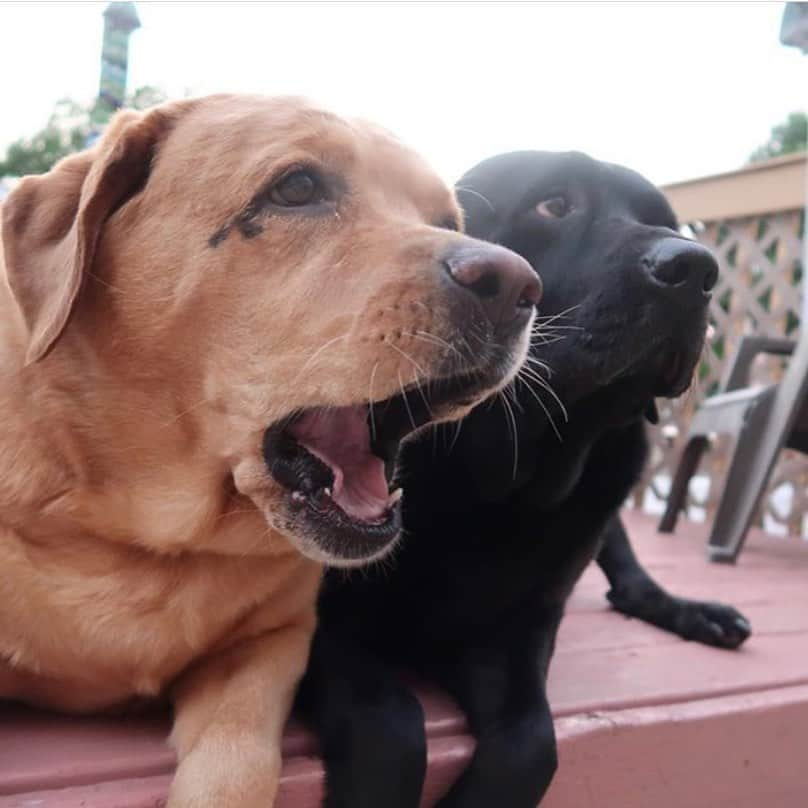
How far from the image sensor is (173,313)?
1.43m

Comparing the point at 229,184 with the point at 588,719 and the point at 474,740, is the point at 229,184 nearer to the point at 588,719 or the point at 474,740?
the point at 474,740

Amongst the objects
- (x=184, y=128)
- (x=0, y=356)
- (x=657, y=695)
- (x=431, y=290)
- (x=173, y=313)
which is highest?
(x=184, y=128)

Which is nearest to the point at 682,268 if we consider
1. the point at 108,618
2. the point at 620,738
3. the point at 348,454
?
the point at 348,454

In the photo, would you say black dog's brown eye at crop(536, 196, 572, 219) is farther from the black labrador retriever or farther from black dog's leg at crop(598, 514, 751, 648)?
black dog's leg at crop(598, 514, 751, 648)

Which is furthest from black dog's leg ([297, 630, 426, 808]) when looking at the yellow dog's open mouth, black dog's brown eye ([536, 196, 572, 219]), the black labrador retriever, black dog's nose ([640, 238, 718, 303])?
black dog's brown eye ([536, 196, 572, 219])

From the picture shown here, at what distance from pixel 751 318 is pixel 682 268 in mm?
3771

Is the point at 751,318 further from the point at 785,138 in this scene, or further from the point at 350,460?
the point at 785,138

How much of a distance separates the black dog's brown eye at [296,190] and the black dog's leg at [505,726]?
94 cm

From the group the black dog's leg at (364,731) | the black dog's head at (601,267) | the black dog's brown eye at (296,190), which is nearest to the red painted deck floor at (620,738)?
the black dog's leg at (364,731)

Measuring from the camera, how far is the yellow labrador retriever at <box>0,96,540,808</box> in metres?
1.33

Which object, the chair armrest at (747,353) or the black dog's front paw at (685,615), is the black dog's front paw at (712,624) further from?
the chair armrest at (747,353)

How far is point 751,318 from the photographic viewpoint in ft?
17.3

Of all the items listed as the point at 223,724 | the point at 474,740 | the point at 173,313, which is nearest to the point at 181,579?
the point at 223,724

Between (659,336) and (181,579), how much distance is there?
3.44 feet
